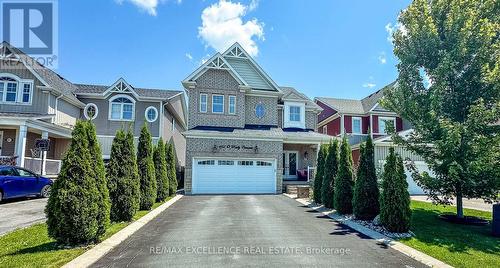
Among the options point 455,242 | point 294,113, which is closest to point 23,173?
point 455,242

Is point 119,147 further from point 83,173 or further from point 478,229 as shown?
point 478,229

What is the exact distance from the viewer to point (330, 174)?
13953mm

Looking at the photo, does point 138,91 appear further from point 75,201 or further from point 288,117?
point 75,201

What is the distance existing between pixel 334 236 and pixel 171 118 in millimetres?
22057

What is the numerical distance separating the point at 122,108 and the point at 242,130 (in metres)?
9.98

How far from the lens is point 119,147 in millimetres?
9758

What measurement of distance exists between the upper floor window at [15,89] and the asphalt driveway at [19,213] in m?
10.1

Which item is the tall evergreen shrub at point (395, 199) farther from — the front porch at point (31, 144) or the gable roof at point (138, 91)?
the gable roof at point (138, 91)

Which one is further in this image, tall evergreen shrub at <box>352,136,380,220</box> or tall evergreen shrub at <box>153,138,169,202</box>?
tall evergreen shrub at <box>153,138,169,202</box>

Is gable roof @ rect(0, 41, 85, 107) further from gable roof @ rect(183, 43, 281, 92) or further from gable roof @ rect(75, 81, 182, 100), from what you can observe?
gable roof @ rect(183, 43, 281, 92)

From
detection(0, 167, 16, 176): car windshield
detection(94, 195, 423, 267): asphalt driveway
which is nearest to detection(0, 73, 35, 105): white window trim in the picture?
detection(0, 167, 16, 176): car windshield

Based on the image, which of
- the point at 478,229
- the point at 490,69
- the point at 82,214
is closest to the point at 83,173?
the point at 82,214

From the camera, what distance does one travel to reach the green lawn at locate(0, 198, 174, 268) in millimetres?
5469

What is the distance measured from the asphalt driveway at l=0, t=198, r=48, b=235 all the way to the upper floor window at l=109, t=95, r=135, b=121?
412 inches
